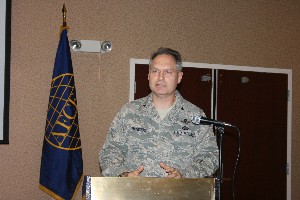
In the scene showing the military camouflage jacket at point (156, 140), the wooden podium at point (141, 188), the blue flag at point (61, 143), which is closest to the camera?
the wooden podium at point (141, 188)

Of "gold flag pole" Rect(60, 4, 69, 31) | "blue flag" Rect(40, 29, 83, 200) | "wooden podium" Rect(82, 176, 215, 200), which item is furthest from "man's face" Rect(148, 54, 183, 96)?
"gold flag pole" Rect(60, 4, 69, 31)

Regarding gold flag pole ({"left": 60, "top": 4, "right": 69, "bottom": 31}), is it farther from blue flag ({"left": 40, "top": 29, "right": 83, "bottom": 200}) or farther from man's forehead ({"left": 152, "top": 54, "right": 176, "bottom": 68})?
man's forehead ({"left": 152, "top": 54, "right": 176, "bottom": 68})

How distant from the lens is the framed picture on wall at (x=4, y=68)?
3059mm

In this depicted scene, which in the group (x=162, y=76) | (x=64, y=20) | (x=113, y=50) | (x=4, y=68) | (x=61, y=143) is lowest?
(x=61, y=143)

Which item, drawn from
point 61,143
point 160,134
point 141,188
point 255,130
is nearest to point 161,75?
point 160,134

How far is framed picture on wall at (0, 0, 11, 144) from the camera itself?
3.06 meters

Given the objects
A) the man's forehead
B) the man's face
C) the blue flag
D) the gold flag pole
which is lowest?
the blue flag

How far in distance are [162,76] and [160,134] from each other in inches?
14.0

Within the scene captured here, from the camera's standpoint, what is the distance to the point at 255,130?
388cm

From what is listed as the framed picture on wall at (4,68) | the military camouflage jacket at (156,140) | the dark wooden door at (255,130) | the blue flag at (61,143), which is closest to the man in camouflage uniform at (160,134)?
the military camouflage jacket at (156,140)

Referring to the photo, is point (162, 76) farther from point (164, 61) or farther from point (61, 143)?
point (61, 143)

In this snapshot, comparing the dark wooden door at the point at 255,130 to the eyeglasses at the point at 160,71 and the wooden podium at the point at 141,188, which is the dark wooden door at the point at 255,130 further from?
the wooden podium at the point at 141,188

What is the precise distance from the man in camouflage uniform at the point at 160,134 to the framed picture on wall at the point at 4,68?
4.36ft

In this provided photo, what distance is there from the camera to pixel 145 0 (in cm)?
355
